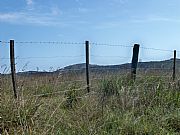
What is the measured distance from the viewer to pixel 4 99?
600 centimetres

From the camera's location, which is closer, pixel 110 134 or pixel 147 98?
pixel 110 134

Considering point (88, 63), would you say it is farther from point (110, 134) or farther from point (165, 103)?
point (110, 134)

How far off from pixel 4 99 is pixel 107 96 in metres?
2.22

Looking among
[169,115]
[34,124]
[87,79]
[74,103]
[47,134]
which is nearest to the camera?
[47,134]

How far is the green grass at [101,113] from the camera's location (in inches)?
217

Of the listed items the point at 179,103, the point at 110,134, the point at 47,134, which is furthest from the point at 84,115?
the point at 179,103

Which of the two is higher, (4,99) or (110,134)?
(4,99)

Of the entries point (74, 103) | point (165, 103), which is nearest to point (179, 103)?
point (165, 103)

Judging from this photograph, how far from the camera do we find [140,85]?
8039mm

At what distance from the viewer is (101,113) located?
6.29m

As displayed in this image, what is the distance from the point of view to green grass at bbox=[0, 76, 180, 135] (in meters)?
5.51

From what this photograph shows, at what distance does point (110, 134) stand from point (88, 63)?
508 cm

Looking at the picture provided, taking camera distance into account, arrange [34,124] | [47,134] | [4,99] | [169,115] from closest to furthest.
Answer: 1. [47,134]
2. [34,124]
3. [4,99]
4. [169,115]

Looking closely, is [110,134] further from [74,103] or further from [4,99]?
[74,103]
